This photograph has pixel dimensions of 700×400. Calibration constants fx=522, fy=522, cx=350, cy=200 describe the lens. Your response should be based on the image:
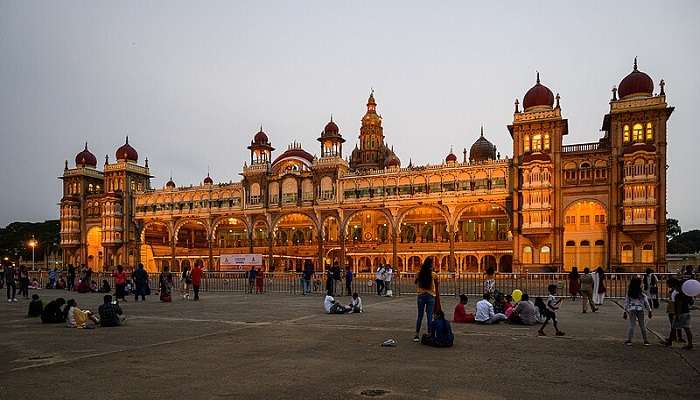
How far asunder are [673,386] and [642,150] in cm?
4055

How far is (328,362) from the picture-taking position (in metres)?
9.14

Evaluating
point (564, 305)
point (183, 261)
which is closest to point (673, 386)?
point (564, 305)

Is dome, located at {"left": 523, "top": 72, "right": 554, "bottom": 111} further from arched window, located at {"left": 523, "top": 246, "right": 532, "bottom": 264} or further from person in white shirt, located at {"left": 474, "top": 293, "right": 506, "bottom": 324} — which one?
person in white shirt, located at {"left": 474, "top": 293, "right": 506, "bottom": 324}

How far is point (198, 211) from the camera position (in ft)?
217

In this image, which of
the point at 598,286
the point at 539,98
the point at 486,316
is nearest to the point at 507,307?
the point at 486,316

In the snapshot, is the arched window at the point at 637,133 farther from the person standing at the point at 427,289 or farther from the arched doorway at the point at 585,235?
the person standing at the point at 427,289

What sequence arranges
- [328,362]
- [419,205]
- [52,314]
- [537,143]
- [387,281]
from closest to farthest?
[328,362]
[52,314]
[387,281]
[537,143]
[419,205]

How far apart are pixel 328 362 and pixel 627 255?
137 ft

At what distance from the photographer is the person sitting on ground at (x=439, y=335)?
1048 centimetres

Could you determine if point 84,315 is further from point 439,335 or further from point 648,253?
point 648,253

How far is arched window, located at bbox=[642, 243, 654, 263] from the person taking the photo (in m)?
42.6

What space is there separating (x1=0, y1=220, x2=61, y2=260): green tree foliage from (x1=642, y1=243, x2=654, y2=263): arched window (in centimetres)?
9381

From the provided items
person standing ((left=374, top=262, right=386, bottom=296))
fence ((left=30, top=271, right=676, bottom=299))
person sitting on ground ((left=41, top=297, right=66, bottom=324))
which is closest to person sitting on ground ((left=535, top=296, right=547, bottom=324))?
fence ((left=30, top=271, right=676, bottom=299))

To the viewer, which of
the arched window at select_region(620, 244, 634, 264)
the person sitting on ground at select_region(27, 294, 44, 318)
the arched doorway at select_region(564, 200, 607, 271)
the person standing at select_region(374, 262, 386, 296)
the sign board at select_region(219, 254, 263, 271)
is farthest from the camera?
the sign board at select_region(219, 254, 263, 271)
